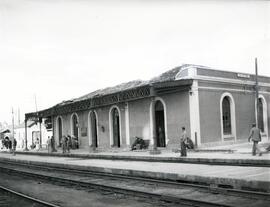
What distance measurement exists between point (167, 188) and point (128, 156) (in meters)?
9.80

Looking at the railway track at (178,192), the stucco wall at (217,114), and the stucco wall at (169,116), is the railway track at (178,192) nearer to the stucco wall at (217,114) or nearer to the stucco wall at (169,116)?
the stucco wall at (169,116)

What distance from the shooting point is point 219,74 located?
76.0 ft

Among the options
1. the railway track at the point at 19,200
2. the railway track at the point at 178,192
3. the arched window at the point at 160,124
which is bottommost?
the railway track at the point at 19,200

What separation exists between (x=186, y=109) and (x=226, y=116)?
11.1 ft

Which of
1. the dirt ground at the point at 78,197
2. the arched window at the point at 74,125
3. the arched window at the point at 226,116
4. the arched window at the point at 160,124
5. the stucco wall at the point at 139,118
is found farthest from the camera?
the arched window at the point at 74,125

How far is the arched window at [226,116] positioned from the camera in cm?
→ 2333

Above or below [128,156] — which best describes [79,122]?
above

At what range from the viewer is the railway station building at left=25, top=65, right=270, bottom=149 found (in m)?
21.4

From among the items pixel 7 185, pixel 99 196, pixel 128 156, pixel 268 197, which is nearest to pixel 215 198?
pixel 268 197

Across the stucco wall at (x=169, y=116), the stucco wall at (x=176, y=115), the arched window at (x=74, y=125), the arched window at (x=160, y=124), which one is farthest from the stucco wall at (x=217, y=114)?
the arched window at (x=74, y=125)

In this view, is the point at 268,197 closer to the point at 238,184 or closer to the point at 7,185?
the point at 238,184

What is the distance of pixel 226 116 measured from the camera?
23.6 metres

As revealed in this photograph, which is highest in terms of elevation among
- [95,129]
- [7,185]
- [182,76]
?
[182,76]

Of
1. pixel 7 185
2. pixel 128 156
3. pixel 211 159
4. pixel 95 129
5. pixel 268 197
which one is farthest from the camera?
pixel 95 129
